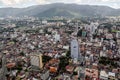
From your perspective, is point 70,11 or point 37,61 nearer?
point 37,61

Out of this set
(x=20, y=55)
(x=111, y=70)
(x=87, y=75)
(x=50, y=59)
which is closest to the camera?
(x=87, y=75)

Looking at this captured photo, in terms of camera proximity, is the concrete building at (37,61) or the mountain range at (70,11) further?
the mountain range at (70,11)

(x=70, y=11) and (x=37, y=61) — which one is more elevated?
(x=70, y=11)

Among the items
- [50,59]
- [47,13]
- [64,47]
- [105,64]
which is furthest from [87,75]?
[47,13]

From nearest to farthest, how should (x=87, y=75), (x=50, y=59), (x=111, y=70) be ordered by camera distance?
(x=87, y=75) < (x=111, y=70) < (x=50, y=59)

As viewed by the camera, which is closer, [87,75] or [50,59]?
[87,75]

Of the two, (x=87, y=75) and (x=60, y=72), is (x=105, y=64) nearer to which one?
(x=87, y=75)

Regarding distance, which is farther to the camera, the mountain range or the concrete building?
the mountain range

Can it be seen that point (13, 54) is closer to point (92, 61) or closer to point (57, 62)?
point (57, 62)

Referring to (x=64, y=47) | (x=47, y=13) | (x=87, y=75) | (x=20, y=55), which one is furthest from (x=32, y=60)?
(x=47, y=13)
